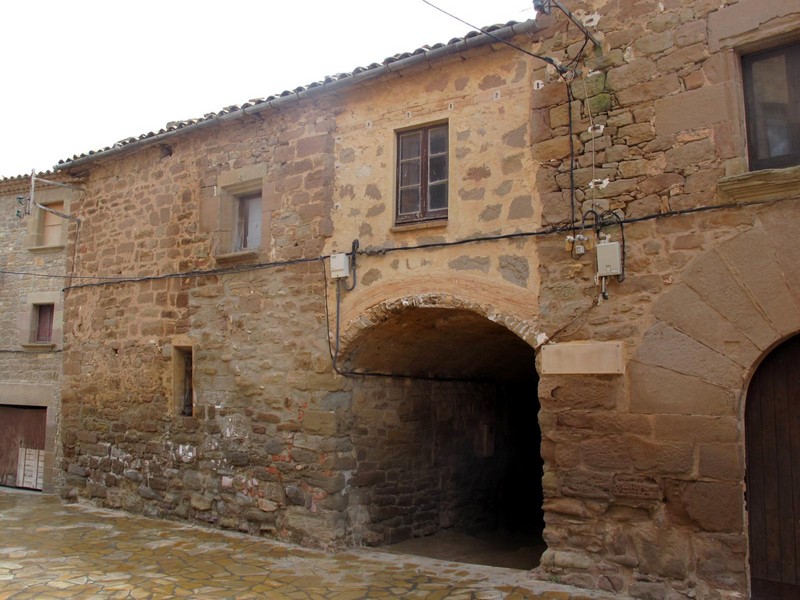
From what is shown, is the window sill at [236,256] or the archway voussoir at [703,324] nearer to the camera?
the archway voussoir at [703,324]

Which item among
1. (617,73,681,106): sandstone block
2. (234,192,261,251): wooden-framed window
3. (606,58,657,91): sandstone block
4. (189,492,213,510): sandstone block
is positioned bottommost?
(189,492,213,510): sandstone block

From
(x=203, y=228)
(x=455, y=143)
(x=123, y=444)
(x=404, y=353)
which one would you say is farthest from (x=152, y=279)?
(x=455, y=143)

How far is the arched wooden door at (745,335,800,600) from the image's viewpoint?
5016 millimetres

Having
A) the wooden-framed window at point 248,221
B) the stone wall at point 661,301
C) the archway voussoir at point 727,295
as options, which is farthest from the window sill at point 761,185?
the wooden-framed window at point 248,221

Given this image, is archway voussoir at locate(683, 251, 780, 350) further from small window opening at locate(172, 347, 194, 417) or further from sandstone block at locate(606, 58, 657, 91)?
small window opening at locate(172, 347, 194, 417)

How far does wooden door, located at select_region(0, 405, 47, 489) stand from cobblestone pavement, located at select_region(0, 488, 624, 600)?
3312 millimetres

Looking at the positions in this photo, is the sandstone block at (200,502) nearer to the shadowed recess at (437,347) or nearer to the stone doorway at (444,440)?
the stone doorway at (444,440)

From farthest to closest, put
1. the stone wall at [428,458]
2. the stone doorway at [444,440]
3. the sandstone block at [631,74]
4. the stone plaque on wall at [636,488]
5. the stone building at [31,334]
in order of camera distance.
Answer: the stone building at [31,334], the stone wall at [428,458], the stone doorway at [444,440], the sandstone block at [631,74], the stone plaque on wall at [636,488]

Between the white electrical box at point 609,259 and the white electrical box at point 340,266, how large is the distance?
8.55 ft

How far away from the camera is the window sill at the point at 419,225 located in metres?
6.70

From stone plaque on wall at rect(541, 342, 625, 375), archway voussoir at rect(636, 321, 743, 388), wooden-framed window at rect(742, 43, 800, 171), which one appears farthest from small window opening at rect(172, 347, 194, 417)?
wooden-framed window at rect(742, 43, 800, 171)

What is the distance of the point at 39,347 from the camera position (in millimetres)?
11344

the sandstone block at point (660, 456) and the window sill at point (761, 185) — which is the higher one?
the window sill at point (761, 185)

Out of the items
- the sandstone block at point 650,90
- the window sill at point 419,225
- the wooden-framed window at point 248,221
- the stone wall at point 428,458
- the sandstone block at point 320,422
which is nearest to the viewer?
the sandstone block at point 650,90
